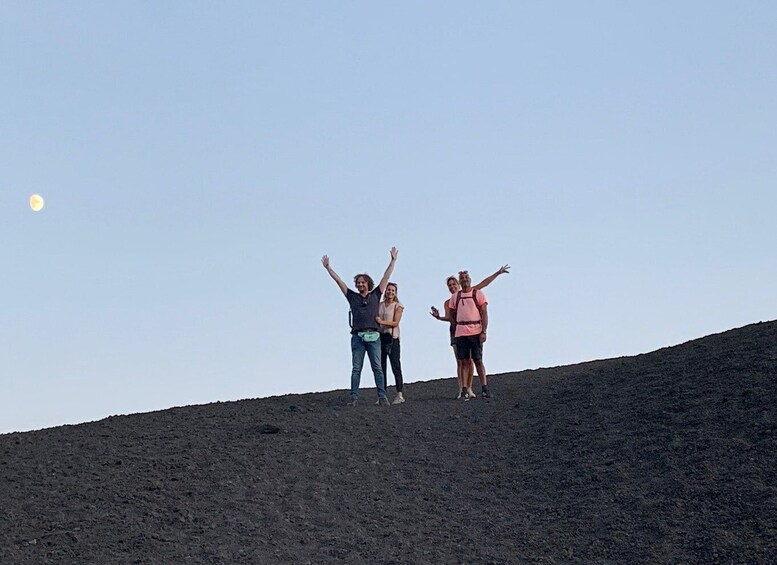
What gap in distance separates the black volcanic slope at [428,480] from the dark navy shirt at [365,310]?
141 cm

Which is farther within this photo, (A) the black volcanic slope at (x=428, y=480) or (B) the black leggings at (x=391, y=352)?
(B) the black leggings at (x=391, y=352)

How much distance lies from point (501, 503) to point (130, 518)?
4.28 meters

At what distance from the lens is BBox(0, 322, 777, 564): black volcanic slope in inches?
374

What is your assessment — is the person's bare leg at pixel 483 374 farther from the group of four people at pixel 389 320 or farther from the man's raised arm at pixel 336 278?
Answer: the man's raised arm at pixel 336 278

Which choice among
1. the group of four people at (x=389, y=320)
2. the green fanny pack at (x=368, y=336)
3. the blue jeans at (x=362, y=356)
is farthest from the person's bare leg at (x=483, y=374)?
the green fanny pack at (x=368, y=336)

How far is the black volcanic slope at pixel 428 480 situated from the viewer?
950 centimetres

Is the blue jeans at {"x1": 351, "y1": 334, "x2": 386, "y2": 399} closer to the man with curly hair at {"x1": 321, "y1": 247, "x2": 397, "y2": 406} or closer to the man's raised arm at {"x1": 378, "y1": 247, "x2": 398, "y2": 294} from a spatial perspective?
the man with curly hair at {"x1": 321, "y1": 247, "x2": 397, "y2": 406}

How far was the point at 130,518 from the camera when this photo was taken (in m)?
10.3

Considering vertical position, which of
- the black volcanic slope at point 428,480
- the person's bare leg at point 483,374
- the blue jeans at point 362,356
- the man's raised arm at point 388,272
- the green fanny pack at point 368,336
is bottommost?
the black volcanic slope at point 428,480

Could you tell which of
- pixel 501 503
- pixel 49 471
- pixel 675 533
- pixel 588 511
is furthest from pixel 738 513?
pixel 49 471

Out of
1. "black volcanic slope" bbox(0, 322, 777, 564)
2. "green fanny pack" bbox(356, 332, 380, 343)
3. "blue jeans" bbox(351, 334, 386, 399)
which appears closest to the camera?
"black volcanic slope" bbox(0, 322, 777, 564)

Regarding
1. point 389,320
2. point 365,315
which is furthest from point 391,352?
point 365,315

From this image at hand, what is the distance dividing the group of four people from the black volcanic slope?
82 centimetres

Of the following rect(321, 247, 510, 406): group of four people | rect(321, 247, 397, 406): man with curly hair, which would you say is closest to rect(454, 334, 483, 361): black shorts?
rect(321, 247, 510, 406): group of four people
